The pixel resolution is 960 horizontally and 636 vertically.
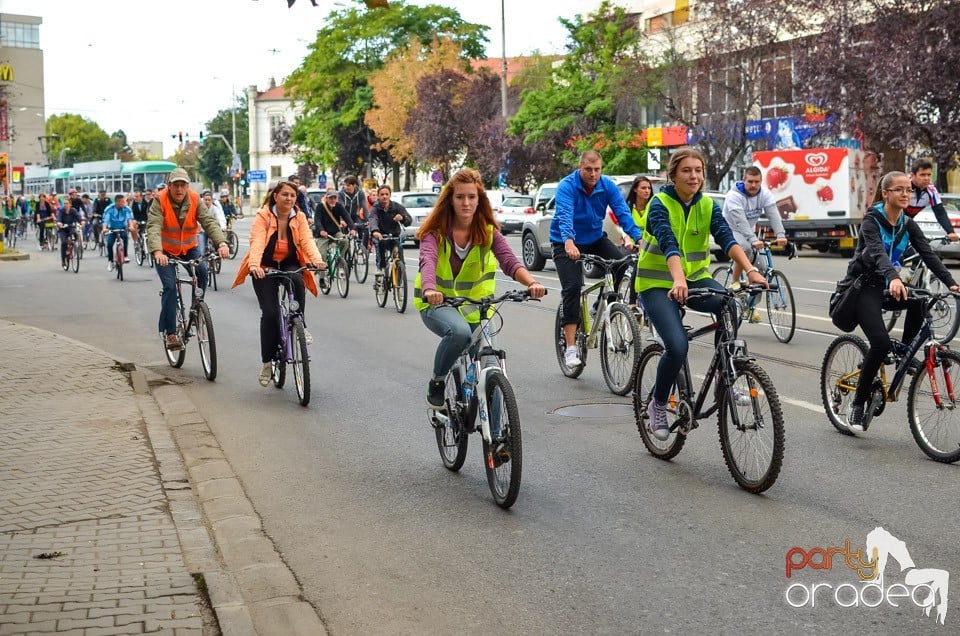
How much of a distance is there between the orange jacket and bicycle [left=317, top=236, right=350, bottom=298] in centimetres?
964

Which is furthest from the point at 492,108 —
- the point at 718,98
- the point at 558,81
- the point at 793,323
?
the point at 793,323

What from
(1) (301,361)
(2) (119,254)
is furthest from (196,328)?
(2) (119,254)

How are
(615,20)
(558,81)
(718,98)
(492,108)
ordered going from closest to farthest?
(718,98) → (615,20) → (558,81) → (492,108)

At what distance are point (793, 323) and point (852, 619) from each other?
8.58 meters

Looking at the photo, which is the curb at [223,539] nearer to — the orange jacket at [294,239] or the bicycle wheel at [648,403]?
the orange jacket at [294,239]

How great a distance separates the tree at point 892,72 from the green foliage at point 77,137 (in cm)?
13079

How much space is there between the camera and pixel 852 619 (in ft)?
15.2

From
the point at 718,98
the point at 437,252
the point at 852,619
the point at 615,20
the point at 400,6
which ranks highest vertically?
the point at 400,6

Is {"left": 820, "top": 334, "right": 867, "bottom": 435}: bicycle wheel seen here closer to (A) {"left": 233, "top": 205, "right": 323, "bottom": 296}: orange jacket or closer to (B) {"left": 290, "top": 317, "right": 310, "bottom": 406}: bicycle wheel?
(B) {"left": 290, "top": 317, "right": 310, "bottom": 406}: bicycle wheel

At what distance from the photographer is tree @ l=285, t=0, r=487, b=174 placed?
7131 centimetres

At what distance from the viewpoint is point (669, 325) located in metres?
7.05

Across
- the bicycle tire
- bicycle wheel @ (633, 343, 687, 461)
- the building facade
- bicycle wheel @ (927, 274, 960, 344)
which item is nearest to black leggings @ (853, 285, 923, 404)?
bicycle wheel @ (633, 343, 687, 461)

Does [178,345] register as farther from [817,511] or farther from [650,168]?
[650,168]

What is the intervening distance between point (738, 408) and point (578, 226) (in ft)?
14.2
